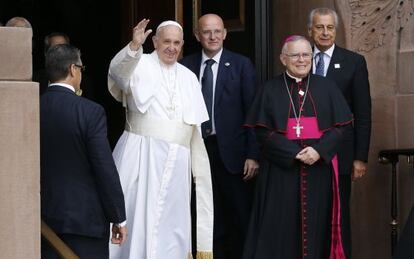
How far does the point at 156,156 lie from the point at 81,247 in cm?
134

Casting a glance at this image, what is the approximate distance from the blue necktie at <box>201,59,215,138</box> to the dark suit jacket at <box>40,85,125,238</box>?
188 cm

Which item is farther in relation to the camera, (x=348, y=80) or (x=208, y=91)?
(x=208, y=91)

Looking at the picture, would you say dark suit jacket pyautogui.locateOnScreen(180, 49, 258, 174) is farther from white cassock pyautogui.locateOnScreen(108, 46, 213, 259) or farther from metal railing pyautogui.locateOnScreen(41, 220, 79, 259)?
metal railing pyautogui.locateOnScreen(41, 220, 79, 259)

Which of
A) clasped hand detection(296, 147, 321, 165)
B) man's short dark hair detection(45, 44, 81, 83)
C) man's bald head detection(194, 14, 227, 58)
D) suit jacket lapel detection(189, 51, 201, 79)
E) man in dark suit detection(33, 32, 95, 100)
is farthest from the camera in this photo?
man in dark suit detection(33, 32, 95, 100)

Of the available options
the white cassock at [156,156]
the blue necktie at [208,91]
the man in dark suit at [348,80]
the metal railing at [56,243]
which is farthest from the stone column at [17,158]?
the man in dark suit at [348,80]

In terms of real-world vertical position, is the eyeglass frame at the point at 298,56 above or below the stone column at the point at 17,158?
above

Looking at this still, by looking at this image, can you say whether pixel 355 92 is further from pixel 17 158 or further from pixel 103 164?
pixel 17 158

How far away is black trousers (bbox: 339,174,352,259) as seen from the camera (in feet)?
23.8

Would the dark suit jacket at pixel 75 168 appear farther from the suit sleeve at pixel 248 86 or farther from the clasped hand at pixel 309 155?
the suit sleeve at pixel 248 86

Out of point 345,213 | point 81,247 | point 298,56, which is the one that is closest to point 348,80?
point 298,56

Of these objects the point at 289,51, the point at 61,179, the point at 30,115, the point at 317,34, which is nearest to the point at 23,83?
the point at 30,115

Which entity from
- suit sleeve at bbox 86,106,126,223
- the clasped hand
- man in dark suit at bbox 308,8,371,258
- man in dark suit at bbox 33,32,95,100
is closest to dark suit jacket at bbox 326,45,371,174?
man in dark suit at bbox 308,8,371,258

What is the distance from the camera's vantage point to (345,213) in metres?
7.34

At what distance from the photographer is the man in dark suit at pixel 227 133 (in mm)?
7773
